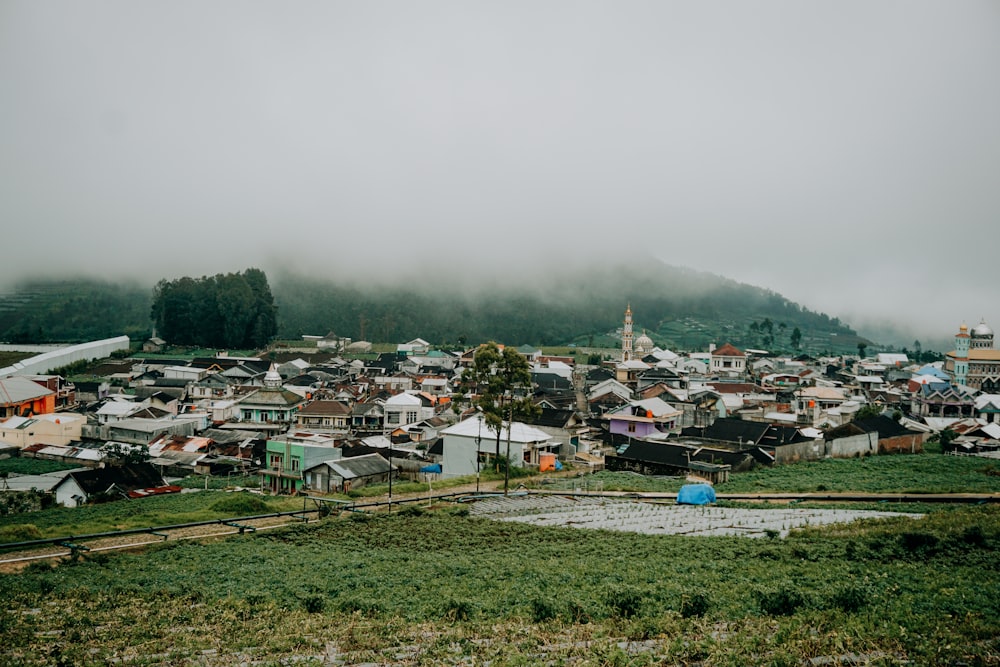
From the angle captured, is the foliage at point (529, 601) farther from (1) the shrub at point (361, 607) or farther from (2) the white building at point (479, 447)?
(2) the white building at point (479, 447)

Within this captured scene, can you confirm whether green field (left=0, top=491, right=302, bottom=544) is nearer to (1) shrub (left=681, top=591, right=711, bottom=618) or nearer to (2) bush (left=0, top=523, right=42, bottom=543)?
(2) bush (left=0, top=523, right=42, bottom=543)

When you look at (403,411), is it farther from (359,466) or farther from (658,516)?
(658,516)

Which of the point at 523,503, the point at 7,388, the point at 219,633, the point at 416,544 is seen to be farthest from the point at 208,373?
the point at 219,633

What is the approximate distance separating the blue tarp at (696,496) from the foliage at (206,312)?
70430 mm

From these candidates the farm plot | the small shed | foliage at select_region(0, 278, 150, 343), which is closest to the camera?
the farm plot

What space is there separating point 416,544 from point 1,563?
7989mm

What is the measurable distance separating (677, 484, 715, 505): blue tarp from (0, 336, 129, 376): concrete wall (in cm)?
5549

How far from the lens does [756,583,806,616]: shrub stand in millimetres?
9062

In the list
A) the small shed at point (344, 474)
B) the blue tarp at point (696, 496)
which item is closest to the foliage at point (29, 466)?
the small shed at point (344, 474)

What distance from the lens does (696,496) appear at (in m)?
21.4

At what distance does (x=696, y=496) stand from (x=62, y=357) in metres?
63.8

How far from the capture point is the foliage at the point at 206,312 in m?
80.9

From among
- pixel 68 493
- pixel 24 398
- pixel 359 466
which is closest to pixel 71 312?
pixel 24 398

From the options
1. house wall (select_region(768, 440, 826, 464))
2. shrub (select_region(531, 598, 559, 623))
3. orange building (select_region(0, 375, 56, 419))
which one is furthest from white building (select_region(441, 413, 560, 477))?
orange building (select_region(0, 375, 56, 419))
